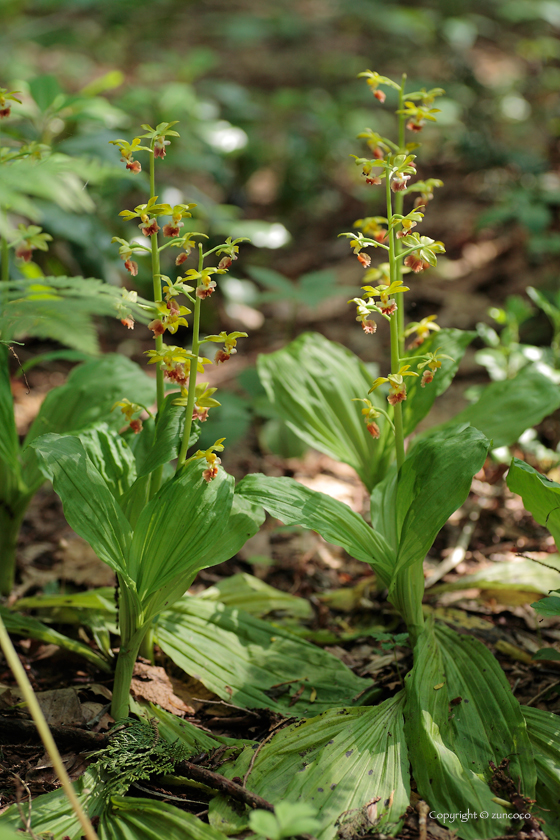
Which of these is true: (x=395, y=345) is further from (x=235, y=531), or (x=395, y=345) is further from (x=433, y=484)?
(x=235, y=531)

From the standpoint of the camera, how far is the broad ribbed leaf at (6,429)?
2016mm

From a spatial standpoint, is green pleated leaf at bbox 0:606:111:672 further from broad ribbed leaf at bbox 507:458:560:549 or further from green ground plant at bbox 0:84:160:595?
broad ribbed leaf at bbox 507:458:560:549

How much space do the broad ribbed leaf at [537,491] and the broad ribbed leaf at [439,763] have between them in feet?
1.84

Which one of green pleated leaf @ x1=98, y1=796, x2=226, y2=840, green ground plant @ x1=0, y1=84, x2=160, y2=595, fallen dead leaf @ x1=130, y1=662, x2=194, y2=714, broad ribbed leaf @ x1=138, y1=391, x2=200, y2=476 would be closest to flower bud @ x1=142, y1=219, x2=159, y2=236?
A: green ground plant @ x1=0, y1=84, x2=160, y2=595

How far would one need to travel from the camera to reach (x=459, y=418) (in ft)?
7.52

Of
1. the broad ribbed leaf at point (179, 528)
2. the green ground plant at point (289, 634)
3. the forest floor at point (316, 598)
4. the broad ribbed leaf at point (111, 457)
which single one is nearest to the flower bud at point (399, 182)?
the green ground plant at point (289, 634)

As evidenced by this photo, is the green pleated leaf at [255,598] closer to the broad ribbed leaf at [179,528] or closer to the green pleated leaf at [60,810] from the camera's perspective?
the broad ribbed leaf at [179,528]

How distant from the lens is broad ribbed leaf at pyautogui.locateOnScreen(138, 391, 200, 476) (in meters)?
1.67

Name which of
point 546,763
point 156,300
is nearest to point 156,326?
point 156,300

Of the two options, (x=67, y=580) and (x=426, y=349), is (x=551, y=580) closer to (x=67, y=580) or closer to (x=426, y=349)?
(x=426, y=349)

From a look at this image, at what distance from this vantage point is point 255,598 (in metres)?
2.25

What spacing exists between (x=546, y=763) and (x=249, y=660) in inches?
35.2

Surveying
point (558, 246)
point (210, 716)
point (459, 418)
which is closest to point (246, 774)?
point (210, 716)

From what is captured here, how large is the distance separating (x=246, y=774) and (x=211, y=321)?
3096mm
